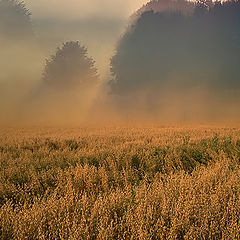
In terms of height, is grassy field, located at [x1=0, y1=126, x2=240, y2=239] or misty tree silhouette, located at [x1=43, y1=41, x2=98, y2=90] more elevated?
misty tree silhouette, located at [x1=43, y1=41, x2=98, y2=90]

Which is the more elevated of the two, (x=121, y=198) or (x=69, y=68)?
(x=69, y=68)

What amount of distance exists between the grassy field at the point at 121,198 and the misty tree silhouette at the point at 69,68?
26.9 meters

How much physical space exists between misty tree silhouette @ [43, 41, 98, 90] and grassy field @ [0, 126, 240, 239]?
26.9 meters

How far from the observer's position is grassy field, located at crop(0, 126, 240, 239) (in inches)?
117

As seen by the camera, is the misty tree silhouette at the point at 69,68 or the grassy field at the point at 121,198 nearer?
the grassy field at the point at 121,198

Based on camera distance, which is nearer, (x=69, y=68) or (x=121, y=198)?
(x=121, y=198)

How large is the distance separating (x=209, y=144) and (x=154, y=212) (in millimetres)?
6627

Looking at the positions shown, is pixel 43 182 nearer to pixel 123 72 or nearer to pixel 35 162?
pixel 35 162

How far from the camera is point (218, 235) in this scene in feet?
9.75

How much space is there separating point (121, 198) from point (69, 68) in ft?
113

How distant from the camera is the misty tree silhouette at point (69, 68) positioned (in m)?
36.0

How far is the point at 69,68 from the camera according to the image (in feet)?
119

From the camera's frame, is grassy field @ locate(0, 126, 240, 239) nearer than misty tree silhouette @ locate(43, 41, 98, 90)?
Yes

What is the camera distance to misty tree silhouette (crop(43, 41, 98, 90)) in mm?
35969
